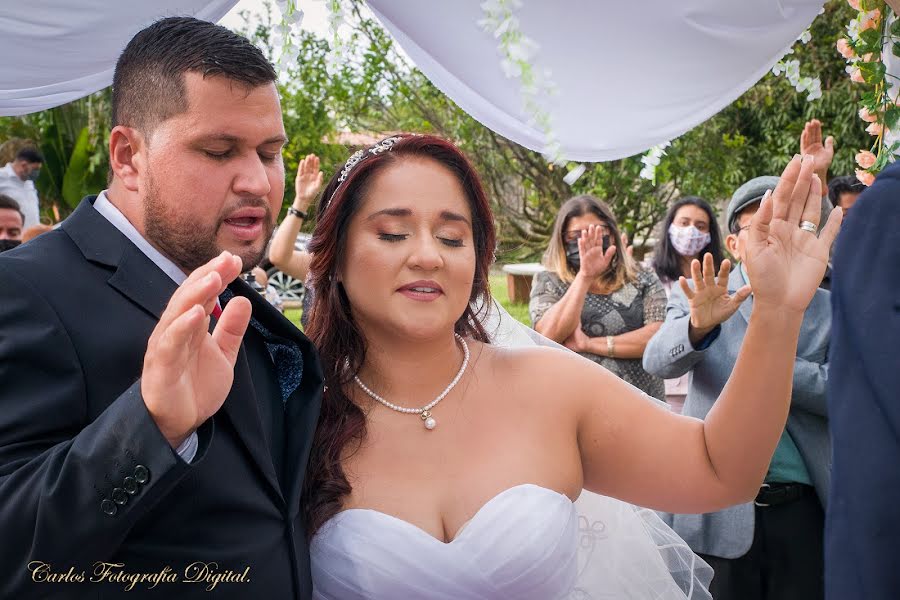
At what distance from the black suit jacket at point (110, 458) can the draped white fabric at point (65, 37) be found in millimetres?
1164

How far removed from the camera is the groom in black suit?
4.39 feet

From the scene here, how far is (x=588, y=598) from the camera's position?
241 centimetres

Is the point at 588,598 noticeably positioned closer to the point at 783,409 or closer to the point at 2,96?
the point at 783,409

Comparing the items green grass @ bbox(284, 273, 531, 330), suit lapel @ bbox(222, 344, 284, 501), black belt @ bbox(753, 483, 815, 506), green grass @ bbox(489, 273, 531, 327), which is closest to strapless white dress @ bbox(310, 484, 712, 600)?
suit lapel @ bbox(222, 344, 284, 501)

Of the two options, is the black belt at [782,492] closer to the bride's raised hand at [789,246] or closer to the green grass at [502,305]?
the bride's raised hand at [789,246]

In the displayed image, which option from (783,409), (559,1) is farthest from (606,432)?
(559,1)

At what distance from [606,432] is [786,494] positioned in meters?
1.53

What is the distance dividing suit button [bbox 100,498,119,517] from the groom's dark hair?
30.9 inches

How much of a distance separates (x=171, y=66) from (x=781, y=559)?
300 centimetres

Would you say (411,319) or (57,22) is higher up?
(57,22)

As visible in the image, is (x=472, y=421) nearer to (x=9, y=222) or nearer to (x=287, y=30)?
(x=287, y=30)

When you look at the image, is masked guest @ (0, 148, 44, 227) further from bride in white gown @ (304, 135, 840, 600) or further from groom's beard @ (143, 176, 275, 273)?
groom's beard @ (143, 176, 275, 273)

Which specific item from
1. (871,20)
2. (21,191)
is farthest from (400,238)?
(21,191)

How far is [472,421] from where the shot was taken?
2352mm
